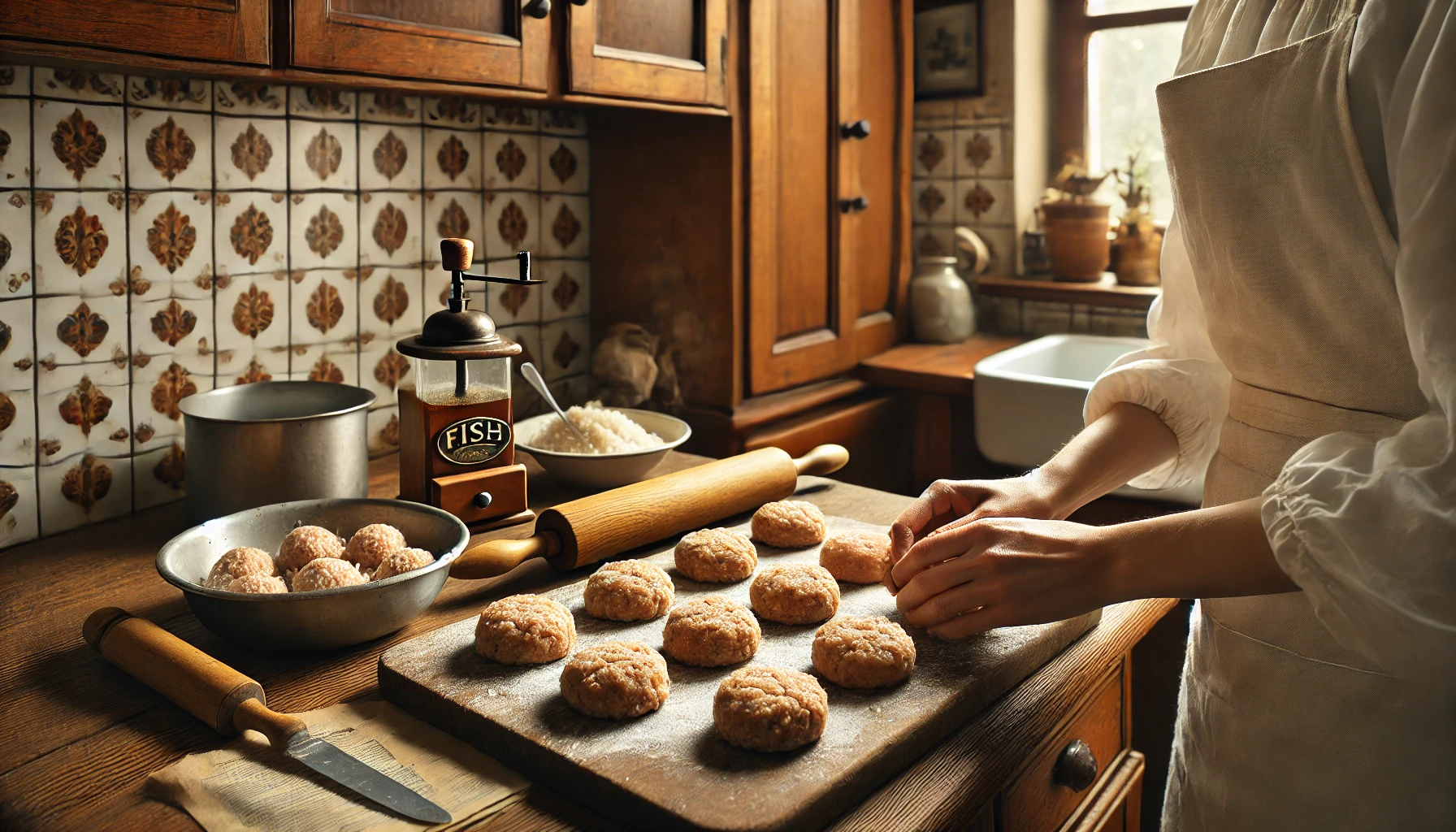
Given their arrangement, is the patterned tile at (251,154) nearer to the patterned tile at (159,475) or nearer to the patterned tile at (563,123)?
the patterned tile at (159,475)

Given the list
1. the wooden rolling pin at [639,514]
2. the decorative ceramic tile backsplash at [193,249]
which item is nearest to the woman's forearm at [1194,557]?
the wooden rolling pin at [639,514]

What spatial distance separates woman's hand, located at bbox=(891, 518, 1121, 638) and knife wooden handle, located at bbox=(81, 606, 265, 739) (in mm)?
595

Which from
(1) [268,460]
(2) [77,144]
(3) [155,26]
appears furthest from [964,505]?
(2) [77,144]

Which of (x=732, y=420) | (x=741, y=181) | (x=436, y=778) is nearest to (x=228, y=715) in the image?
(x=436, y=778)

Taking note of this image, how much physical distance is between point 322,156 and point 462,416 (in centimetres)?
58

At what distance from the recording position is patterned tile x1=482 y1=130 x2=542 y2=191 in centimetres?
191

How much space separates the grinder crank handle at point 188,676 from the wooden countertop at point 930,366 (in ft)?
→ 5.26

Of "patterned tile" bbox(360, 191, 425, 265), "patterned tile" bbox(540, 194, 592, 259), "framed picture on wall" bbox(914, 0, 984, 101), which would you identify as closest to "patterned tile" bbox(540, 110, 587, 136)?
"patterned tile" bbox(540, 194, 592, 259)

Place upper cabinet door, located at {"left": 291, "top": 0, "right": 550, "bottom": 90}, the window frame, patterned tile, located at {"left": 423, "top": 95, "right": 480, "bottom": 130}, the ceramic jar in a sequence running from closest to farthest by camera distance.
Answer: upper cabinet door, located at {"left": 291, "top": 0, "right": 550, "bottom": 90}
patterned tile, located at {"left": 423, "top": 95, "right": 480, "bottom": 130}
the ceramic jar
the window frame

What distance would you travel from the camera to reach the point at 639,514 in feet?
4.18

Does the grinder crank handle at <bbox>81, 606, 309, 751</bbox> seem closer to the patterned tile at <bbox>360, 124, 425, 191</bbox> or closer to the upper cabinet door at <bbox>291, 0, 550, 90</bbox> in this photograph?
the upper cabinet door at <bbox>291, 0, 550, 90</bbox>

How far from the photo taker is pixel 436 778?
818mm

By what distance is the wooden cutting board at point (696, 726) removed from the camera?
75 centimetres

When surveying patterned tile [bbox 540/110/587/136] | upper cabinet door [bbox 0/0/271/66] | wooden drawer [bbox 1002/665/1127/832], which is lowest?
wooden drawer [bbox 1002/665/1127/832]
